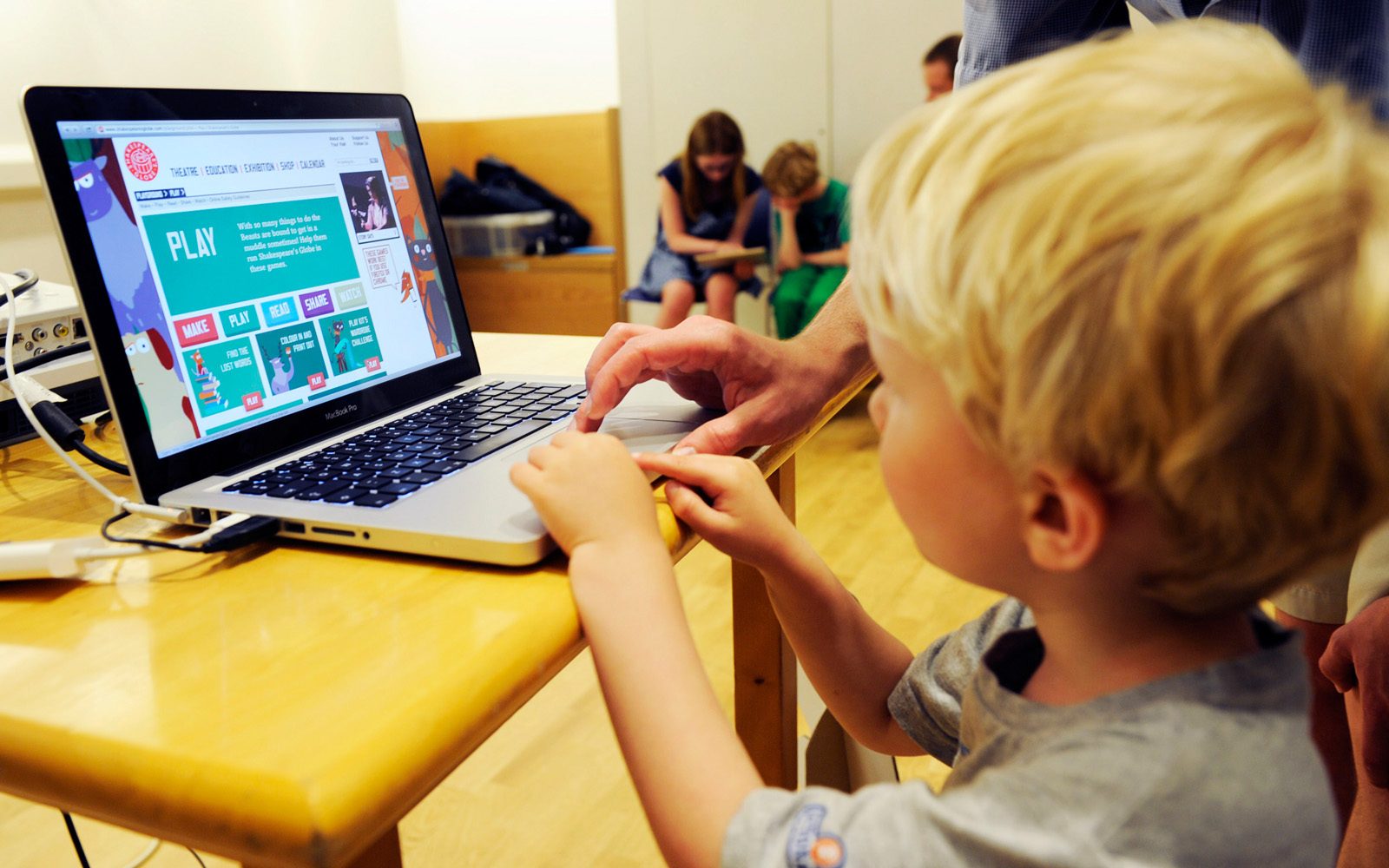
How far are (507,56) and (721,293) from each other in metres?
1.82

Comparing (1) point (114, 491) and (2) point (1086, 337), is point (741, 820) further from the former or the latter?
(1) point (114, 491)

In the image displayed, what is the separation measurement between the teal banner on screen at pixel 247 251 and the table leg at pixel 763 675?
1.71 ft

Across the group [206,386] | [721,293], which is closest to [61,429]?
[206,386]

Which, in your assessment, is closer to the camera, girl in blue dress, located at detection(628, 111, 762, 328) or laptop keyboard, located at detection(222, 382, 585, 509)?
laptop keyboard, located at detection(222, 382, 585, 509)

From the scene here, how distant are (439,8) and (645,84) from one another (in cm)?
120

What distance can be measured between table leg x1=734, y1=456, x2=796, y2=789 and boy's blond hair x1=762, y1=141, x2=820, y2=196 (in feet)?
8.57

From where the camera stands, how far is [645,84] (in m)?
4.05

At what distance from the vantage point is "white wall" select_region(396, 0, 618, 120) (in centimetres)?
441

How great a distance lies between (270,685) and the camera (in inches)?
16.8

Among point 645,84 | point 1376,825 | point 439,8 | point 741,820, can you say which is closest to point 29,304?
point 741,820

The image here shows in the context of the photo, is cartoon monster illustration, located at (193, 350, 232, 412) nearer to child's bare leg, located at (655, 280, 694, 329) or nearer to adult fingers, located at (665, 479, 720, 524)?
adult fingers, located at (665, 479, 720, 524)

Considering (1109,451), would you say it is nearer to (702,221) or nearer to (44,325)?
(44,325)

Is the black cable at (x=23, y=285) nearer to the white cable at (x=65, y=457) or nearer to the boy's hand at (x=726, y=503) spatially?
the white cable at (x=65, y=457)

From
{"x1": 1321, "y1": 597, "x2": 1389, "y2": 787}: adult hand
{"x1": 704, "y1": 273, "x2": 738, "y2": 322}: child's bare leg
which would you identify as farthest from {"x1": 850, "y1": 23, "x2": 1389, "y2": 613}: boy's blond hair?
{"x1": 704, "y1": 273, "x2": 738, "y2": 322}: child's bare leg
